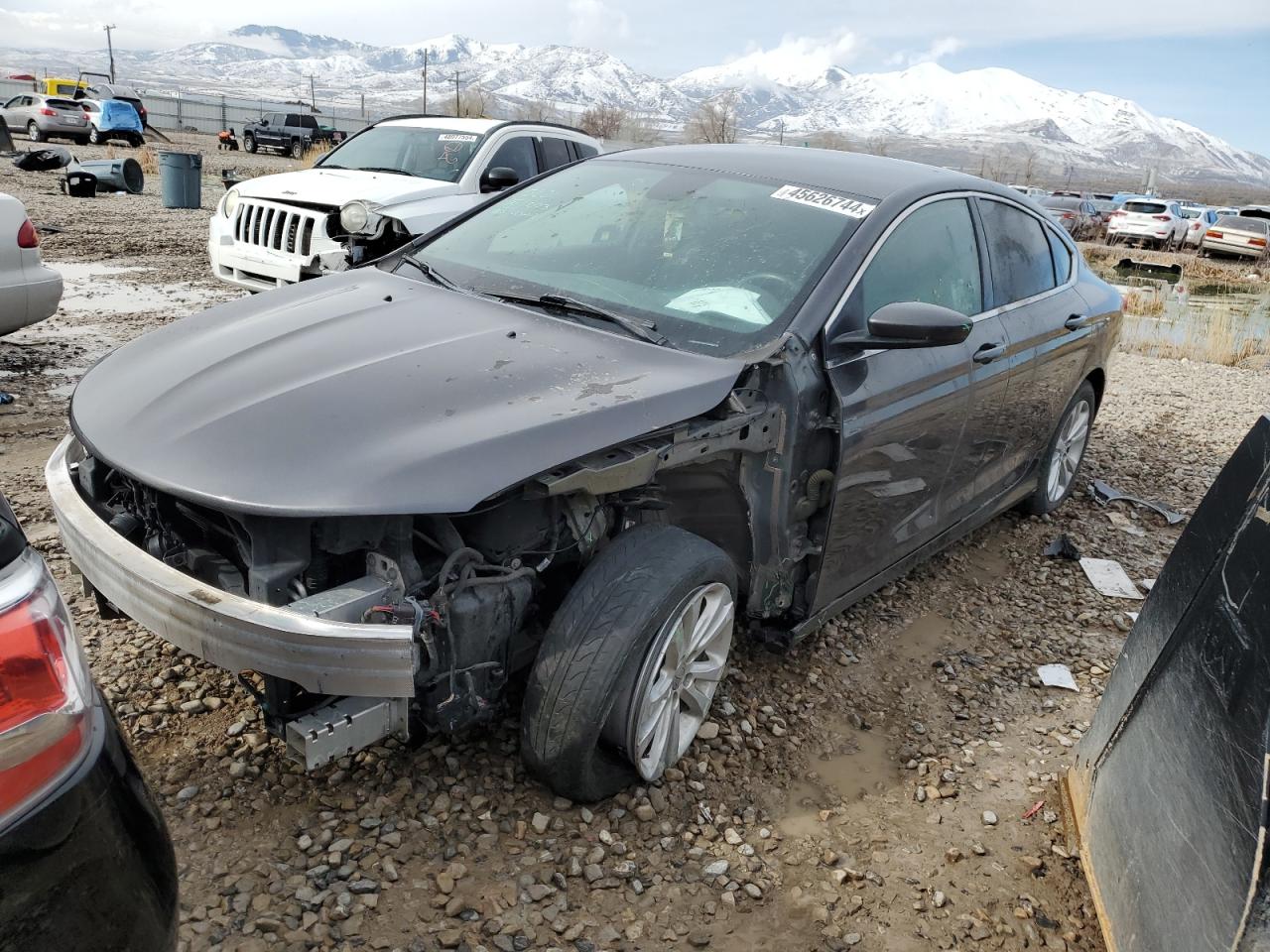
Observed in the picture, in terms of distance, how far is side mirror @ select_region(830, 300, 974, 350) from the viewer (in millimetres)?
2938

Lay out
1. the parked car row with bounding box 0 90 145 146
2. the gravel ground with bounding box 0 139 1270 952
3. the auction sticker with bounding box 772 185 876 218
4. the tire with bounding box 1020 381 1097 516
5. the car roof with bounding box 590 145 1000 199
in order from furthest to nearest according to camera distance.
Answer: the parked car row with bounding box 0 90 145 146 → the tire with bounding box 1020 381 1097 516 → the car roof with bounding box 590 145 1000 199 → the auction sticker with bounding box 772 185 876 218 → the gravel ground with bounding box 0 139 1270 952

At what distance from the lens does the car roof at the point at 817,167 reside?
358 cm

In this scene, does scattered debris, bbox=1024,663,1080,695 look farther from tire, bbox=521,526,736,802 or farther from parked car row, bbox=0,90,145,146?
parked car row, bbox=0,90,145,146

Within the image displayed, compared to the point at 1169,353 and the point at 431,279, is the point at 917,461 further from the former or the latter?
the point at 1169,353

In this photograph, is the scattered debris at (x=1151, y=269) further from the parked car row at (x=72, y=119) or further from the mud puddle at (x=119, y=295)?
the parked car row at (x=72, y=119)

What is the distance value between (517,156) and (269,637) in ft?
26.3

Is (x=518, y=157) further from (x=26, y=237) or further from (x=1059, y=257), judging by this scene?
(x=1059, y=257)

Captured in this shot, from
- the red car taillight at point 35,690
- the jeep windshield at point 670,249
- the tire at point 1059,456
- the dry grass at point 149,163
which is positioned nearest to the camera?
the red car taillight at point 35,690

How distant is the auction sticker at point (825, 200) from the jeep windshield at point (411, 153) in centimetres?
583

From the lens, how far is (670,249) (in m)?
3.36

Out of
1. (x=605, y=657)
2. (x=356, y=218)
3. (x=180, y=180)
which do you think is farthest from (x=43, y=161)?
(x=605, y=657)

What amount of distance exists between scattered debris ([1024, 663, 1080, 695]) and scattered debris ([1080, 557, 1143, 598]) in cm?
90

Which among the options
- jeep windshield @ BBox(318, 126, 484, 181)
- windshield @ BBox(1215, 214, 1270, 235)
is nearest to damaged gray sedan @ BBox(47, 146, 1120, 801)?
jeep windshield @ BBox(318, 126, 484, 181)

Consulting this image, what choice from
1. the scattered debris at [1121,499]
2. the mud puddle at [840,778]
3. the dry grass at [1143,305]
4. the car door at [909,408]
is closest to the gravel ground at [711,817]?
the mud puddle at [840,778]
